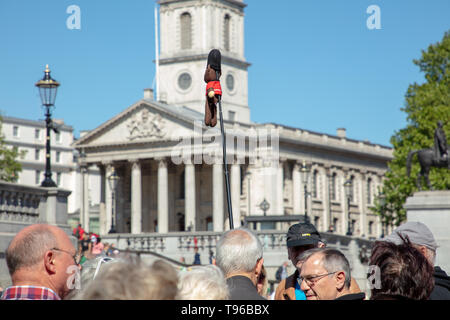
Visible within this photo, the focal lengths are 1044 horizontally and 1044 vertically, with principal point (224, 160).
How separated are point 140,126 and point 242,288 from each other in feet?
297

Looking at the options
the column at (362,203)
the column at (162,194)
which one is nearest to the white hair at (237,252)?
the column at (162,194)

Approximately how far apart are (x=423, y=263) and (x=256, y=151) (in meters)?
86.7

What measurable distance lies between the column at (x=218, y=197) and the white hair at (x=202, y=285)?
8555cm

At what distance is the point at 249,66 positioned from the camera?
112m

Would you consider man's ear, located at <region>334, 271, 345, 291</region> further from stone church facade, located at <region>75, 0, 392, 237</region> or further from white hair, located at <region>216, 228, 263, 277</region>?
stone church facade, located at <region>75, 0, 392, 237</region>

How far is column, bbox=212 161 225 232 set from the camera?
3615 inches

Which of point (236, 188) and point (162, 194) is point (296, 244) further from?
point (162, 194)

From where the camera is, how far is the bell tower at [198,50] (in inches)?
4186

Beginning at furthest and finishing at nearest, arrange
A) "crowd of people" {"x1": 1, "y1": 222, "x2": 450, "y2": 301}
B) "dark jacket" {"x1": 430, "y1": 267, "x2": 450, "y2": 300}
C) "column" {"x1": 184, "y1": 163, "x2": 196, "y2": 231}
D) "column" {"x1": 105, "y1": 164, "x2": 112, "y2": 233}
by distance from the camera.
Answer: "column" {"x1": 105, "y1": 164, "x2": 112, "y2": 233}
"column" {"x1": 184, "y1": 163, "x2": 196, "y2": 231}
"dark jacket" {"x1": 430, "y1": 267, "x2": 450, "y2": 300}
"crowd of people" {"x1": 1, "y1": 222, "x2": 450, "y2": 301}

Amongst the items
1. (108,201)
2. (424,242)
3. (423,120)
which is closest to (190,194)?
(108,201)

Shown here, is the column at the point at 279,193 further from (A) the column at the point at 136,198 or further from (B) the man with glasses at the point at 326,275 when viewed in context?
(B) the man with glasses at the point at 326,275

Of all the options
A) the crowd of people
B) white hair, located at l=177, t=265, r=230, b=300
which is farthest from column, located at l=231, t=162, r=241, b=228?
white hair, located at l=177, t=265, r=230, b=300

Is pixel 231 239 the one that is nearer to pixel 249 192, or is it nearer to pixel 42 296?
pixel 42 296

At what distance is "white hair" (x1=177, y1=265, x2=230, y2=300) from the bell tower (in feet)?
328
